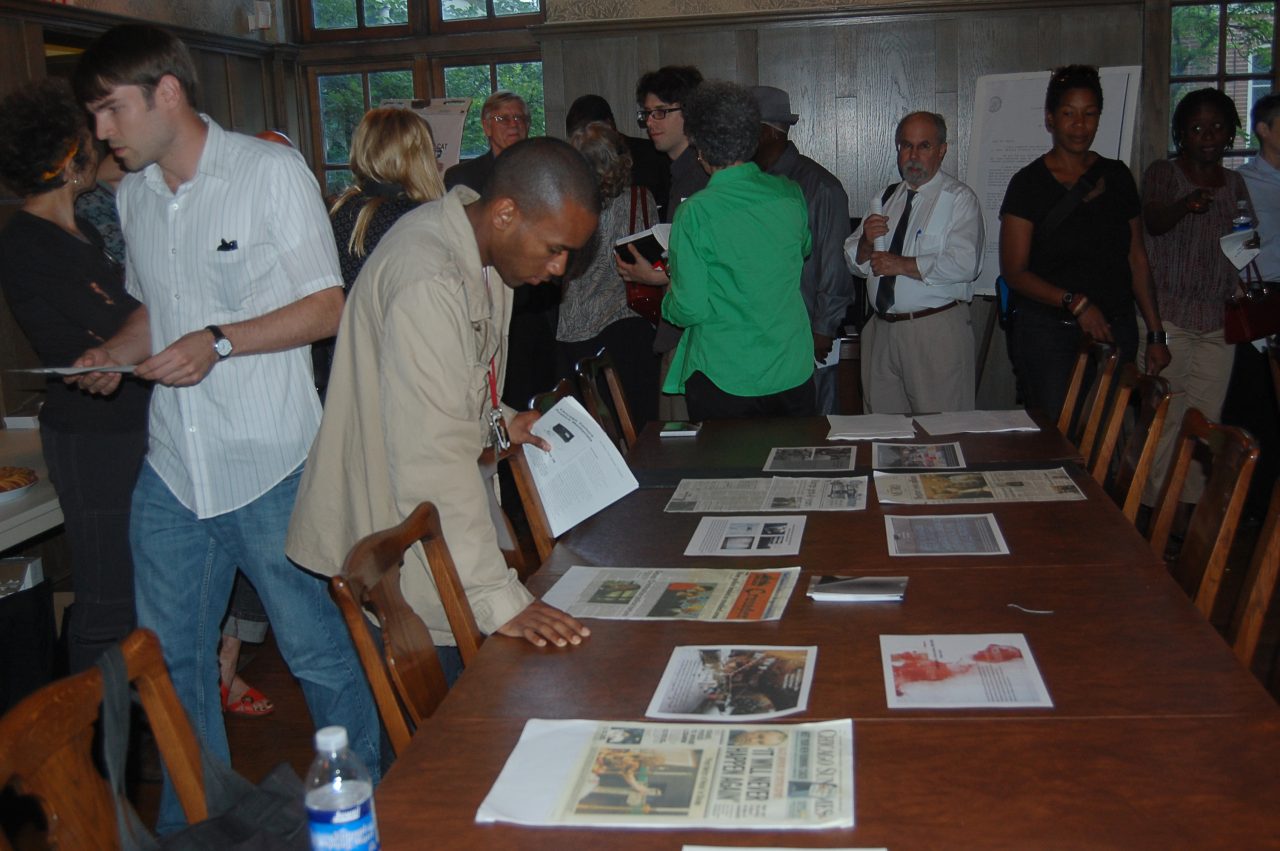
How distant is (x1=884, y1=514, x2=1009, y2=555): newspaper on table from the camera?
7.34 feet

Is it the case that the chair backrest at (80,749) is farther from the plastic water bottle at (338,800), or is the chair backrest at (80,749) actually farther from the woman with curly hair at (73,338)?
the woman with curly hair at (73,338)

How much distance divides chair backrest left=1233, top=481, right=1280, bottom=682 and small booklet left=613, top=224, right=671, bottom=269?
2.31 m

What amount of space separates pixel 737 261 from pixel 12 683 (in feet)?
7.48

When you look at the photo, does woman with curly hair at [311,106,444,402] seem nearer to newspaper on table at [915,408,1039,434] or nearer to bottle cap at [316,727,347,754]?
newspaper on table at [915,408,1039,434]

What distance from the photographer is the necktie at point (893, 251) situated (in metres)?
4.27

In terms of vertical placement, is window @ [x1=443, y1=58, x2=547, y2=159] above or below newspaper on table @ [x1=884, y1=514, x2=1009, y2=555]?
above

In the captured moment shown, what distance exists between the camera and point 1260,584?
1983 mm

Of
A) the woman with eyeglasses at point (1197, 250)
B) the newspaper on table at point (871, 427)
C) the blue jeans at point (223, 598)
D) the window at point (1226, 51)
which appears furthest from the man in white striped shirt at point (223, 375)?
the window at point (1226, 51)

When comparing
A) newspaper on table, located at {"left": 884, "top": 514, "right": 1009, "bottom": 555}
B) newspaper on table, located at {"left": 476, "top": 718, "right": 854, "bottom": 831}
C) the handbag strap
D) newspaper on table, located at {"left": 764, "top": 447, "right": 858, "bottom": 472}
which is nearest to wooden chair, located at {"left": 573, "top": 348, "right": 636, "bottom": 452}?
newspaper on table, located at {"left": 764, "top": 447, "right": 858, "bottom": 472}

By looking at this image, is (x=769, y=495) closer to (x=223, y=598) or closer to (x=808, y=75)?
(x=223, y=598)

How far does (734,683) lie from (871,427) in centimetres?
182

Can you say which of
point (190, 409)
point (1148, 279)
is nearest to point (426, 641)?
point (190, 409)

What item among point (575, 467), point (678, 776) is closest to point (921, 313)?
point (575, 467)

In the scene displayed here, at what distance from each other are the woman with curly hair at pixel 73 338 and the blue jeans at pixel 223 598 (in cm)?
39
